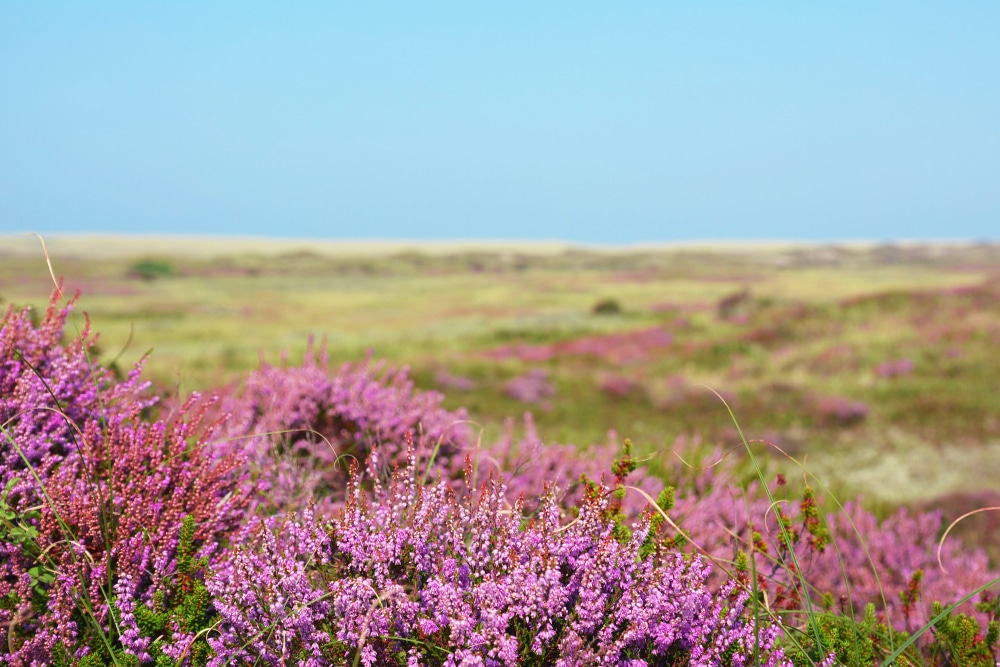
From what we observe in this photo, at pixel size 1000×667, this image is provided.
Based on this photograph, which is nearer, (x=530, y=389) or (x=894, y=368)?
(x=530, y=389)

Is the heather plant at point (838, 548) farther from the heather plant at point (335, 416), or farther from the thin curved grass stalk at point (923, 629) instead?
the heather plant at point (335, 416)

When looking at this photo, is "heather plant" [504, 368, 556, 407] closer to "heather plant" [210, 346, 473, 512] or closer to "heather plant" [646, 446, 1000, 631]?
"heather plant" [646, 446, 1000, 631]

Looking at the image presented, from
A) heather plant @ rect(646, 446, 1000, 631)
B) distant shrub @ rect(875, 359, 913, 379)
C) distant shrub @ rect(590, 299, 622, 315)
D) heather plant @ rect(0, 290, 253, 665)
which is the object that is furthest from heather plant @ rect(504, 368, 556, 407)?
distant shrub @ rect(590, 299, 622, 315)

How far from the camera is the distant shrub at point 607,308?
133ft

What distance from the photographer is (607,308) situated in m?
41.0

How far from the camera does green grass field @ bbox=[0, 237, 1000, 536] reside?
1514cm

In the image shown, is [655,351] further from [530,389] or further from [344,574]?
[344,574]

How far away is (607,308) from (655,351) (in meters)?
14.8

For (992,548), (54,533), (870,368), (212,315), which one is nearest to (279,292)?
(212,315)

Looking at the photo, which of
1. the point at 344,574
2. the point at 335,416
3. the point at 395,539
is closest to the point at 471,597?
the point at 395,539

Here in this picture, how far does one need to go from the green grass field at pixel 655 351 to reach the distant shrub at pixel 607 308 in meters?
0.18

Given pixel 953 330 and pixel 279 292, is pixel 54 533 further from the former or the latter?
pixel 279 292

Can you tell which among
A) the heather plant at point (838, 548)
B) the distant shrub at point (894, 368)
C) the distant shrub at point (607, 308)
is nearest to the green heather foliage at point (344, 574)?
the heather plant at point (838, 548)

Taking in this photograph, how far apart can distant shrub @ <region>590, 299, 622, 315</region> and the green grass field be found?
0.60 ft
